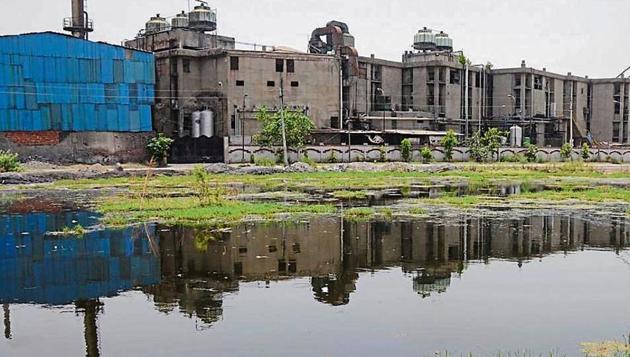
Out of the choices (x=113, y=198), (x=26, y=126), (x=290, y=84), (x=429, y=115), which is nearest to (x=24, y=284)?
(x=113, y=198)

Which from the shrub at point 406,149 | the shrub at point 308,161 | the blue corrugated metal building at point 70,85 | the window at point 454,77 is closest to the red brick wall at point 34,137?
→ the blue corrugated metal building at point 70,85

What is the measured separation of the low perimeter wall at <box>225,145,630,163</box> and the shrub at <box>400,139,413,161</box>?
0.68 metres

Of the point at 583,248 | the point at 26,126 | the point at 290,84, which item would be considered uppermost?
the point at 290,84

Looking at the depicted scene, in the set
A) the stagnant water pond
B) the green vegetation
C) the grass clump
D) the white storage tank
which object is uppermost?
the white storage tank

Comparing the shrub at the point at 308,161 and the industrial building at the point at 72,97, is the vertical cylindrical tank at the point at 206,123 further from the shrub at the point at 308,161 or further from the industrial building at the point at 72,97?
the shrub at the point at 308,161

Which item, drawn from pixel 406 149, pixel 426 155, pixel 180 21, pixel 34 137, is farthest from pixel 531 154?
pixel 34 137

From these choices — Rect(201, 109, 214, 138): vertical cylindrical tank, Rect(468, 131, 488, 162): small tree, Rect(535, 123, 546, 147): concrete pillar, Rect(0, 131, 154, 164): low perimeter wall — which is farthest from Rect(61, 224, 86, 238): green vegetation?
Rect(535, 123, 546, 147): concrete pillar

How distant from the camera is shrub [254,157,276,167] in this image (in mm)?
55078

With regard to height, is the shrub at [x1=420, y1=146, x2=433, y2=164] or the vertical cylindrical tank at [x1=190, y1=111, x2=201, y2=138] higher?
the vertical cylindrical tank at [x1=190, y1=111, x2=201, y2=138]

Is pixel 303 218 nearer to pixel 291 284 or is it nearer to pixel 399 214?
pixel 399 214

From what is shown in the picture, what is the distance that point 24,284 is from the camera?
44.8 ft

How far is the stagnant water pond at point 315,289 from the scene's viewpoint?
998 cm

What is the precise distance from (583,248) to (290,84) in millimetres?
50547

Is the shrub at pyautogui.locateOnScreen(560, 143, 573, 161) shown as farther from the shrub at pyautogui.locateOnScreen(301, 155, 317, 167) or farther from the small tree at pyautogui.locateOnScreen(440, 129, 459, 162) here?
the shrub at pyautogui.locateOnScreen(301, 155, 317, 167)
